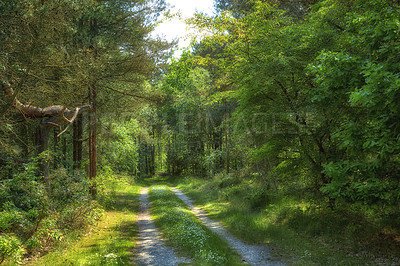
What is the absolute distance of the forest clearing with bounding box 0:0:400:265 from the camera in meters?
6.52

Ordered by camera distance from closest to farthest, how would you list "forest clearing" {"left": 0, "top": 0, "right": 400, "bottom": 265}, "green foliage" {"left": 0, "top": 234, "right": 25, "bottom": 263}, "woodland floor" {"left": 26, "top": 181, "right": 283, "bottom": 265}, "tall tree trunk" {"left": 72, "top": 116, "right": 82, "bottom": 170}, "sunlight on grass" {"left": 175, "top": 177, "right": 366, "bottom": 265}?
1. "green foliage" {"left": 0, "top": 234, "right": 25, "bottom": 263}
2. "forest clearing" {"left": 0, "top": 0, "right": 400, "bottom": 265}
3. "woodland floor" {"left": 26, "top": 181, "right": 283, "bottom": 265}
4. "sunlight on grass" {"left": 175, "top": 177, "right": 366, "bottom": 265}
5. "tall tree trunk" {"left": 72, "top": 116, "right": 82, "bottom": 170}

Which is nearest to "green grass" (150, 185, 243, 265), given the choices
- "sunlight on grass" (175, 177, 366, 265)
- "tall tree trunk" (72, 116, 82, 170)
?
"sunlight on grass" (175, 177, 366, 265)

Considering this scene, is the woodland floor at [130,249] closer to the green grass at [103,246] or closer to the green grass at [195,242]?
the green grass at [103,246]

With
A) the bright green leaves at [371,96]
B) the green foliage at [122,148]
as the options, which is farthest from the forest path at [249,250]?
the green foliage at [122,148]

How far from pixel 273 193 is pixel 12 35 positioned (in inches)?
512

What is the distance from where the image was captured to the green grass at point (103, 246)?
6.77 m

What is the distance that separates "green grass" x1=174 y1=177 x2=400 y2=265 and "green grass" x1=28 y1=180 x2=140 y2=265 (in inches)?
174

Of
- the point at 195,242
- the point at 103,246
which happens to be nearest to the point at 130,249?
the point at 103,246

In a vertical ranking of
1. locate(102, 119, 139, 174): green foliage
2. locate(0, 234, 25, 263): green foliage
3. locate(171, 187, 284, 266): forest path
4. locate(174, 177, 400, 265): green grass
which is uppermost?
locate(102, 119, 139, 174): green foliage

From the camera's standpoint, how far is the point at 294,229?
398 inches

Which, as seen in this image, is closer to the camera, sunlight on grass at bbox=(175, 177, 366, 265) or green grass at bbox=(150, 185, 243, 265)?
green grass at bbox=(150, 185, 243, 265)

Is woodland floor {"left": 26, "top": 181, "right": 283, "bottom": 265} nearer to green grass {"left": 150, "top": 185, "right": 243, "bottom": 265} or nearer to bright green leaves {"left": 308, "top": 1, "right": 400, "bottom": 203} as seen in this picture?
green grass {"left": 150, "top": 185, "right": 243, "bottom": 265}

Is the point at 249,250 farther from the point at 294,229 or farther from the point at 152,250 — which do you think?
the point at 152,250

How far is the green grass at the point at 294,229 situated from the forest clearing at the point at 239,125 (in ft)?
0.20
